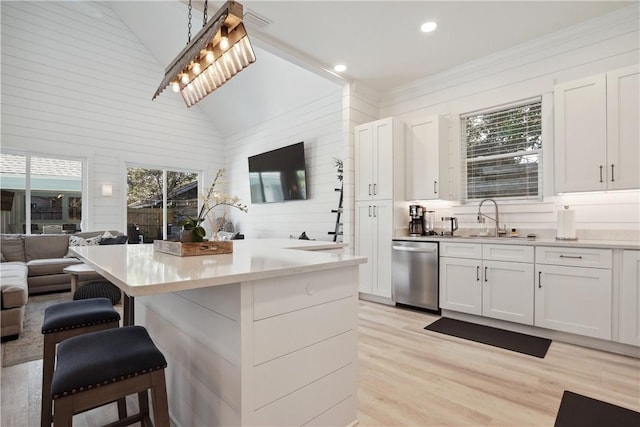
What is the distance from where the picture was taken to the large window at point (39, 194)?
5496 mm

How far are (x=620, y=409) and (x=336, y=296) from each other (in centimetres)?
188

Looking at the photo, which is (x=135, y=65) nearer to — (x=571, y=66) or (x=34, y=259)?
(x=34, y=259)

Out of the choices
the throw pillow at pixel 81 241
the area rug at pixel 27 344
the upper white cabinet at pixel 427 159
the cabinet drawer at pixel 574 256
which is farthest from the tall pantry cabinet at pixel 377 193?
the throw pillow at pixel 81 241

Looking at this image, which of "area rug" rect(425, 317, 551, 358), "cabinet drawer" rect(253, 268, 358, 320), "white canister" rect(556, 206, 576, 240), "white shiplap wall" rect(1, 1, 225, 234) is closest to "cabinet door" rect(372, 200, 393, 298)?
"area rug" rect(425, 317, 551, 358)

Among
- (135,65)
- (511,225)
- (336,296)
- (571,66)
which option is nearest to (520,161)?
(511,225)

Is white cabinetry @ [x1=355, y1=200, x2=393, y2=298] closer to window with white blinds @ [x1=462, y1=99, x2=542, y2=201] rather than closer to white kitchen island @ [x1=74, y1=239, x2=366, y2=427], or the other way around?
window with white blinds @ [x1=462, y1=99, x2=542, y2=201]

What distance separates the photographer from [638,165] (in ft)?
9.17

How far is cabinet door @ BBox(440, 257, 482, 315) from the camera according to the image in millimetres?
3467

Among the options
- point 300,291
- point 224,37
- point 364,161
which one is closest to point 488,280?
point 364,161

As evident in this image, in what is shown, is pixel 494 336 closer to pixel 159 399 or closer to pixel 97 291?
pixel 159 399

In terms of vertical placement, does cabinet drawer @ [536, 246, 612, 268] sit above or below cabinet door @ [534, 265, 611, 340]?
above

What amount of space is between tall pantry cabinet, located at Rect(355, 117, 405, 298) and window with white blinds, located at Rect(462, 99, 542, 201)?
873 mm

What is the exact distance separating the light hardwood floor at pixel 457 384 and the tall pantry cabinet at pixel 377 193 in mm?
1339

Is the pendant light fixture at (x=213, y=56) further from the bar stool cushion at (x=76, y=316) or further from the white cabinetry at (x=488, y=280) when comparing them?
the white cabinetry at (x=488, y=280)
